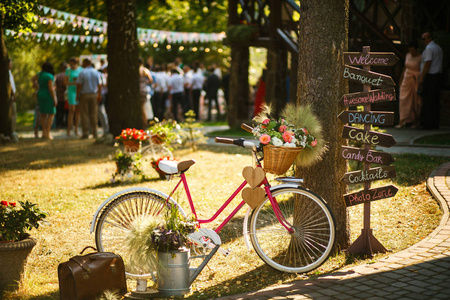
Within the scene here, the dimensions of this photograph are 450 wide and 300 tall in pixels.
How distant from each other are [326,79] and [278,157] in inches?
41.0

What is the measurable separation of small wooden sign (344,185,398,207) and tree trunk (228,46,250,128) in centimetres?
1075

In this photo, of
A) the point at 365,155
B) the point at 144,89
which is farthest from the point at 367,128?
the point at 144,89

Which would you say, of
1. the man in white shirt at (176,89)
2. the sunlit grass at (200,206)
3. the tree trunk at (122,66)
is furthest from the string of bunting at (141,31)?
the sunlit grass at (200,206)

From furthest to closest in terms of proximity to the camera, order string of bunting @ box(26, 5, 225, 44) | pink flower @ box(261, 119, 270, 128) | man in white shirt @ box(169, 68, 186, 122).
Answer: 1. string of bunting @ box(26, 5, 225, 44)
2. man in white shirt @ box(169, 68, 186, 122)
3. pink flower @ box(261, 119, 270, 128)

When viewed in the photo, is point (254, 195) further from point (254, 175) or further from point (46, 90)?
point (46, 90)

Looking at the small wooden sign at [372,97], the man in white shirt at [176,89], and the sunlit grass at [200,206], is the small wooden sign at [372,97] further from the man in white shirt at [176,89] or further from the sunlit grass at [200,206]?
the man in white shirt at [176,89]

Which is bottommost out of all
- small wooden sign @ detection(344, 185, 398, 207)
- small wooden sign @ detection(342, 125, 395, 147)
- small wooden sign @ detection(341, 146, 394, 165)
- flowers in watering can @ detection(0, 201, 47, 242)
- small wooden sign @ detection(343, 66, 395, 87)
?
flowers in watering can @ detection(0, 201, 47, 242)

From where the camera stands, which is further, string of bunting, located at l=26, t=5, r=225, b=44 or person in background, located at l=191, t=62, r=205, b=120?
string of bunting, located at l=26, t=5, r=225, b=44

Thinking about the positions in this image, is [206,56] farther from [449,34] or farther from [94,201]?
[94,201]

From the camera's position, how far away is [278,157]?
4.75 m

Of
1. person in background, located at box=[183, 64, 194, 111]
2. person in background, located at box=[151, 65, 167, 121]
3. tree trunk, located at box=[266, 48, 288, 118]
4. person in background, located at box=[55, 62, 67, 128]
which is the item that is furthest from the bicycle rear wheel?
person in background, located at box=[183, 64, 194, 111]

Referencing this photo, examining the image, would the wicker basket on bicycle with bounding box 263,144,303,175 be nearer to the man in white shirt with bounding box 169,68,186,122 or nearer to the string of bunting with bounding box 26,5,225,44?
the man in white shirt with bounding box 169,68,186,122

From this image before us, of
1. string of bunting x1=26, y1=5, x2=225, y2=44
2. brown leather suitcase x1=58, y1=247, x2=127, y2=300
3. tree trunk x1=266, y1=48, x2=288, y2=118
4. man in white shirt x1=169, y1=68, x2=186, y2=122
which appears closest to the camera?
brown leather suitcase x1=58, y1=247, x2=127, y2=300

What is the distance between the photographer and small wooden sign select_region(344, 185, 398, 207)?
5.35m
